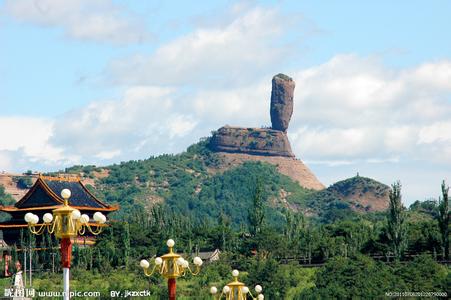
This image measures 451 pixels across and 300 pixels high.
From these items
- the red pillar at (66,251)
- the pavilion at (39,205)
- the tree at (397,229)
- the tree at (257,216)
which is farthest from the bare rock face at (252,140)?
the red pillar at (66,251)

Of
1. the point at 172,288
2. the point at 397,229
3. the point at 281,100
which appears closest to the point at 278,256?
the point at 397,229

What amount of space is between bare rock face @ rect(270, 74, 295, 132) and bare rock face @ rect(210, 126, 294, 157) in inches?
127

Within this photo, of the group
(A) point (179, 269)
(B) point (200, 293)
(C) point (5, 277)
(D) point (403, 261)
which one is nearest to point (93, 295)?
(B) point (200, 293)

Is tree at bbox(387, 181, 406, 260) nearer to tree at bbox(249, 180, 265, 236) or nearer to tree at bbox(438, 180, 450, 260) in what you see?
tree at bbox(438, 180, 450, 260)

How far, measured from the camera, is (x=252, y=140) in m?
197

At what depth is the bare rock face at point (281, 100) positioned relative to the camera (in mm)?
190875

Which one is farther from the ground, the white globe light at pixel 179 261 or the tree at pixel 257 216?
the tree at pixel 257 216

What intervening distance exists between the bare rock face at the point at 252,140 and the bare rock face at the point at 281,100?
10.6 feet

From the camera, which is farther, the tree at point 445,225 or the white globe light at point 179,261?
the tree at point 445,225

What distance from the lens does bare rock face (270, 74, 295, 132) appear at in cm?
19088

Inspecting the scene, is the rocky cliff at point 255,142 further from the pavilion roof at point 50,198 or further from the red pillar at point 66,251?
the red pillar at point 66,251

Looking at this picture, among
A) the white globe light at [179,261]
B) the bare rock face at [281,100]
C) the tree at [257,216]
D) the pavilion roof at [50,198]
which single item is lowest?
the white globe light at [179,261]

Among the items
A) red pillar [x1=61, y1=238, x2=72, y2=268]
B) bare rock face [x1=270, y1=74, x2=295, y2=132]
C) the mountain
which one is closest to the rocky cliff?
bare rock face [x1=270, y1=74, x2=295, y2=132]

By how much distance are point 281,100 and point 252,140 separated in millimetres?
10337
